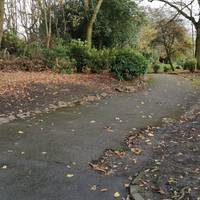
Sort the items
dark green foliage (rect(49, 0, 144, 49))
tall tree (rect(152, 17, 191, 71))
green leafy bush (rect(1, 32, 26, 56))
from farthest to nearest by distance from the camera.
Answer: tall tree (rect(152, 17, 191, 71)) → dark green foliage (rect(49, 0, 144, 49)) → green leafy bush (rect(1, 32, 26, 56))

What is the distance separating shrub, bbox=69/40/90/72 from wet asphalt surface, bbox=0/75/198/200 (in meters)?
5.63

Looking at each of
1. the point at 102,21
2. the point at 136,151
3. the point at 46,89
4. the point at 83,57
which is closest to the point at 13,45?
the point at 83,57

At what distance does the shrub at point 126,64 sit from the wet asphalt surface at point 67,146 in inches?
164

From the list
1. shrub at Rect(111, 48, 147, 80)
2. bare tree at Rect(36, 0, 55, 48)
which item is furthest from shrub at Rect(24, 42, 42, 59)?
shrub at Rect(111, 48, 147, 80)

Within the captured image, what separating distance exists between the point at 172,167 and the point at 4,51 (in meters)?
12.8

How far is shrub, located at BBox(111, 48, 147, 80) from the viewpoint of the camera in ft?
52.6

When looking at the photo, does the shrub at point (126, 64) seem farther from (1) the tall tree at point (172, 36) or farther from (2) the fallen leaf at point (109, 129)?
(1) the tall tree at point (172, 36)

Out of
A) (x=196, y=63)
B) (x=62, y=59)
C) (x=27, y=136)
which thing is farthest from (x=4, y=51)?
(x=196, y=63)

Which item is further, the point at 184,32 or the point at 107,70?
the point at 184,32

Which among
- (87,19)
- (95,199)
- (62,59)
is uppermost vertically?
(87,19)

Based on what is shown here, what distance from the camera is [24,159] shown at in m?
6.02

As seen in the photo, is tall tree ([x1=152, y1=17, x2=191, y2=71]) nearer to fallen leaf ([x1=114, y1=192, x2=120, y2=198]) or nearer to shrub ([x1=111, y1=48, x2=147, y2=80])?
shrub ([x1=111, y1=48, x2=147, y2=80])

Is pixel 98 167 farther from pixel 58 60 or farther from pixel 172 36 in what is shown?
pixel 172 36

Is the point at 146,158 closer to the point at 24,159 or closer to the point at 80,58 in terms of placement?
the point at 24,159
